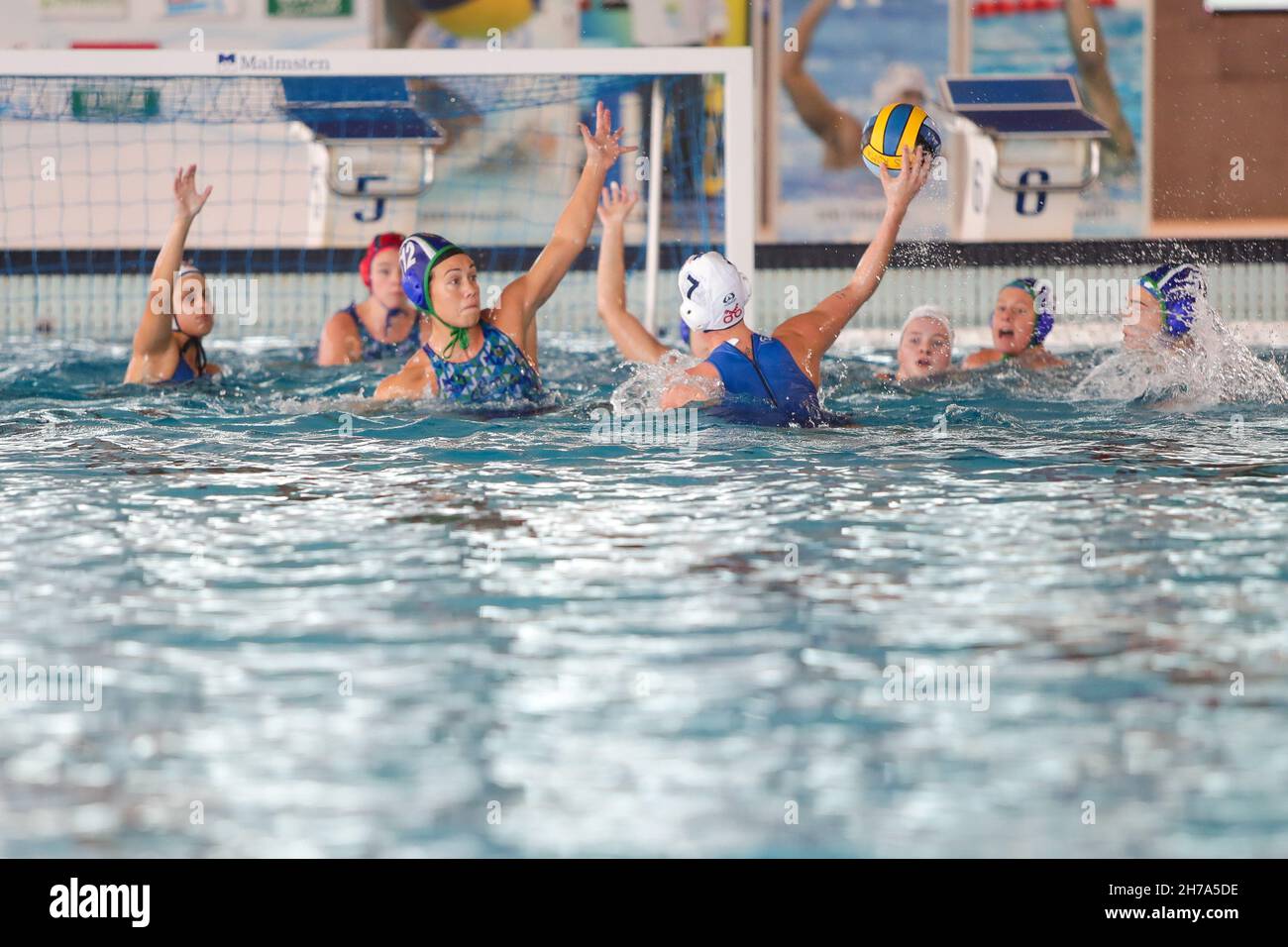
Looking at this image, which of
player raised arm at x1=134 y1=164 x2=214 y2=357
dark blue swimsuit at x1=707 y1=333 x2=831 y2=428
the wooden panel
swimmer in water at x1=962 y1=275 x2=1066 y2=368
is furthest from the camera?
the wooden panel

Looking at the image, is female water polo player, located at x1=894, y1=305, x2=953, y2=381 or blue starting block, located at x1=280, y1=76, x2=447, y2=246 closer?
female water polo player, located at x1=894, y1=305, x2=953, y2=381

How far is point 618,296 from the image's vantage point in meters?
5.32

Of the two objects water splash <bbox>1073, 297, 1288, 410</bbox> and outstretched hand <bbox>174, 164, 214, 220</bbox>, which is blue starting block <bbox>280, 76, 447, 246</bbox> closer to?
outstretched hand <bbox>174, 164, 214, 220</bbox>

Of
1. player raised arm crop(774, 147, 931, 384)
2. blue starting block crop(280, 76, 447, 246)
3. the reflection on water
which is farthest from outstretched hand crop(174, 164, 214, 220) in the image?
player raised arm crop(774, 147, 931, 384)

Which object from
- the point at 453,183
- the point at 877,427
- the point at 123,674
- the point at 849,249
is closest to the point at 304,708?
the point at 123,674

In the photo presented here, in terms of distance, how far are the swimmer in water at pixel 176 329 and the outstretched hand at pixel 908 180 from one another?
2639 millimetres

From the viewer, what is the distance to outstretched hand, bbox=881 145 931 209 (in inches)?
190

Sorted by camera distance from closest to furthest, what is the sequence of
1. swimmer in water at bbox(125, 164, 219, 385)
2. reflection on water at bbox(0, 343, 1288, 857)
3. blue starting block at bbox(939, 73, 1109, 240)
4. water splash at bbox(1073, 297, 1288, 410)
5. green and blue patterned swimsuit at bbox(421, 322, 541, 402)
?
1. reflection on water at bbox(0, 343, 1288, 857)
2. green and blue patterned swimsuit at bbox(421, 322, 541, 402)
3. swimmer in water at bbox(125, 164, 219, 385)
4. water splash at bbox(1073, 297, 1288, 410)
5. blue starting block at bbox(939, 73, 1109, 240)

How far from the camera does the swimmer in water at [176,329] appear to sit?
6129 millimetres

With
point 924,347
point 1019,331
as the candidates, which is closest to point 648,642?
point 924,347

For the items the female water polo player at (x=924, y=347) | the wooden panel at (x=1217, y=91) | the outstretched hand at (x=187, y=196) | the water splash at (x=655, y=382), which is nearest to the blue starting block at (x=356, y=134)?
the outstretched hand at (x=187, y=196)

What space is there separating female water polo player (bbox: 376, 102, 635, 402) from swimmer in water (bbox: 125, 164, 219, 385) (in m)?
1.04

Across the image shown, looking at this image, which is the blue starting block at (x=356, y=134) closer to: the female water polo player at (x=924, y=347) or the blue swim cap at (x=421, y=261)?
the blue swim cap at (x=421, y=261)

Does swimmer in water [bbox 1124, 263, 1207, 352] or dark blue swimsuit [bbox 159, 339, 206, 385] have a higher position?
swimmer in water [bbox 1124, 263, 1207, 352]
